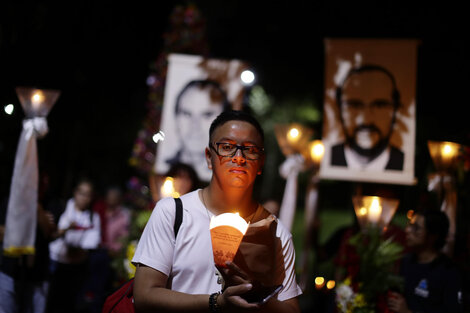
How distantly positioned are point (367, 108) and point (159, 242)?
14.4ft

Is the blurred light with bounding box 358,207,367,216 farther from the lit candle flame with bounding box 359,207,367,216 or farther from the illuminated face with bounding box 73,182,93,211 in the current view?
the illuminated face with bounding box 73,182,93,211

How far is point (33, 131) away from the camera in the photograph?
175 inches

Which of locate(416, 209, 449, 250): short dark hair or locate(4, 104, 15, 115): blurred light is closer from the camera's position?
locate(4, 104, 15, 115): blurred light

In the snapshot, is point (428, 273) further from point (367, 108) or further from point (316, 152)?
point (316, 152)

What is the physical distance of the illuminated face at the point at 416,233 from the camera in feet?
15.6

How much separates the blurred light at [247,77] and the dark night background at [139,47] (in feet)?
6.05

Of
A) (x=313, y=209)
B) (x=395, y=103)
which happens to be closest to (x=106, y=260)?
(x=313, y=209)

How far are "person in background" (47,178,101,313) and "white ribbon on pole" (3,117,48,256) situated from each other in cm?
279

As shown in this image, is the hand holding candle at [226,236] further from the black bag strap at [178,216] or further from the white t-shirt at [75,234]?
the white t-shirt at [75,234]

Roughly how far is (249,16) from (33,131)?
11.0 m

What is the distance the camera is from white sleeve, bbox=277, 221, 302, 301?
253 centimetres

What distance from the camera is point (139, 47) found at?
41.9ft

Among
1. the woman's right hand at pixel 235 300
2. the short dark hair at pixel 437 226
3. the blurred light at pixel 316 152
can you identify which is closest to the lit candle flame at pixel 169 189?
the short dark hair at pixel 437 226

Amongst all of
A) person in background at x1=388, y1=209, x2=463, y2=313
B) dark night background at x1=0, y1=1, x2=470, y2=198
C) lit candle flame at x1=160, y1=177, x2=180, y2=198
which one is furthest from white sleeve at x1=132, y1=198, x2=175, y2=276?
person in background at x1=388, y1=209, x2=463, y2=313
